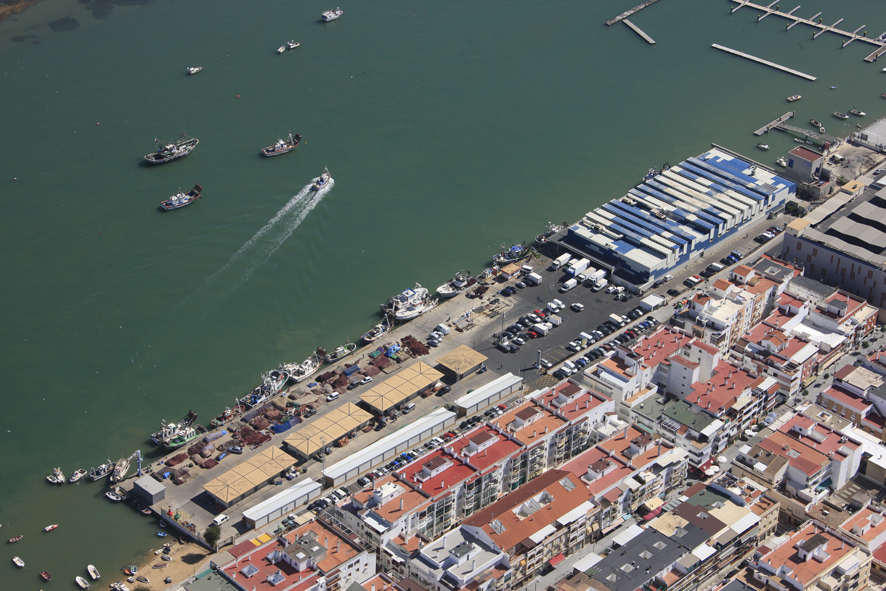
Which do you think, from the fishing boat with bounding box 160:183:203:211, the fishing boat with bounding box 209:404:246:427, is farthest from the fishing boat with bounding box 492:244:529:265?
the fishing boat with bounding box 160:183:203:211

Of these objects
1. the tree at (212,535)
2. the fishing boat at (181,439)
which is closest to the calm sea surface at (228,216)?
the fishing boat at (181,439)

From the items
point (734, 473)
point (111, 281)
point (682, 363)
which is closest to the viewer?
point (734, 473)

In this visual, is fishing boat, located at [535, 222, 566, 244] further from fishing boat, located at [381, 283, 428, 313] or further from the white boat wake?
the white boat wake

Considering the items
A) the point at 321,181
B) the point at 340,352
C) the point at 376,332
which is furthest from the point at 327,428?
the point at 321,181

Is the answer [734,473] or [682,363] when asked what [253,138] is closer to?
[682,363]

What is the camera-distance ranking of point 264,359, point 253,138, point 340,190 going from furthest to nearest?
point 253,138 < point 340,190 < point 264,359

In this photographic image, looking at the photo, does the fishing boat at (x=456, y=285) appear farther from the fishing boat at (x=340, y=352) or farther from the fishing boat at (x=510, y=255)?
the fishing boat at (x=340, y=352)

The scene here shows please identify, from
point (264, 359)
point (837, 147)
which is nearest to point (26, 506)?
point (264, 359)
